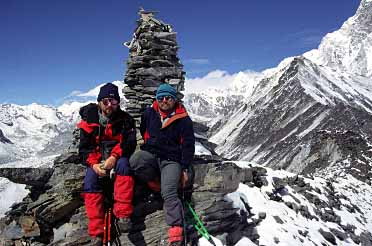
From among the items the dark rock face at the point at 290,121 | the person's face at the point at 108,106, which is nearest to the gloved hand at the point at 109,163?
the person's face at the point at 108,106

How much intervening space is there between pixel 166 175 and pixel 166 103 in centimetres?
204

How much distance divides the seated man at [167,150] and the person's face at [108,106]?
1.24m

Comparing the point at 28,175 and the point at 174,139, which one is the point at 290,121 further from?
the point at 28,175

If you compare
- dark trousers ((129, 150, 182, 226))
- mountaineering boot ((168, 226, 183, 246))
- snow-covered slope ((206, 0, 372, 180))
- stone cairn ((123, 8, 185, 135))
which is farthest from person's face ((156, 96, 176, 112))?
snow-covered slope ((206, 0, 372, 180))

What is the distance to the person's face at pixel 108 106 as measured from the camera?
11242mm

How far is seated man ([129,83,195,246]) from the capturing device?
1124 cm

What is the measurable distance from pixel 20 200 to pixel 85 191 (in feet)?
13.0

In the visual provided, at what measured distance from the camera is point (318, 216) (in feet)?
61.8

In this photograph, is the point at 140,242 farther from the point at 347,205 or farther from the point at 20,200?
the point at 347,205

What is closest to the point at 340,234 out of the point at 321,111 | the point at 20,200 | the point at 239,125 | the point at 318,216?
the point at 318,216

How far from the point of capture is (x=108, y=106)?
36.8ft

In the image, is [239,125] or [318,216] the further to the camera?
[239,125]

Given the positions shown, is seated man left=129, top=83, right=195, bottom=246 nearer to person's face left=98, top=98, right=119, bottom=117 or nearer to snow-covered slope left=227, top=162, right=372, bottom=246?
person's face left=98, top=98, right=119, bottom=117

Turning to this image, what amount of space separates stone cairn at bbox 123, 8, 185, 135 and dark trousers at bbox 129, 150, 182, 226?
640 centimetres
